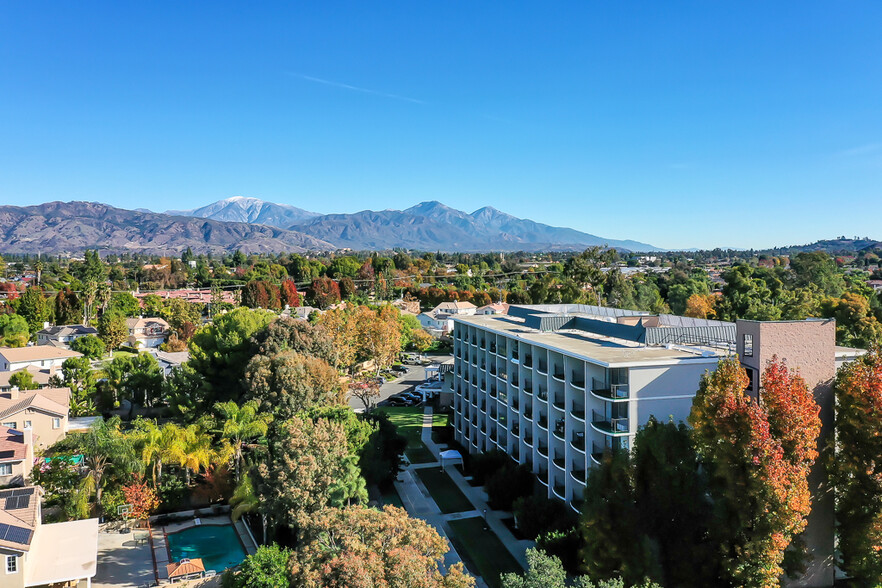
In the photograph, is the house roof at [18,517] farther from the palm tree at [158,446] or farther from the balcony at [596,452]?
the balcony at [596,452]

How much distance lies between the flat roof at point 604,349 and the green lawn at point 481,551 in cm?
900

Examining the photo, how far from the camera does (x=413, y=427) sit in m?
44.6

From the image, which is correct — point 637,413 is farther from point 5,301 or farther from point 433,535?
point 5,301

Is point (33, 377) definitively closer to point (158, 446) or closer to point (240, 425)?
point (158, 446)

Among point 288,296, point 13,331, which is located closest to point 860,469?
point 13,331

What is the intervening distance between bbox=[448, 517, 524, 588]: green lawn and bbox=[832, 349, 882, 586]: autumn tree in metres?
11.7

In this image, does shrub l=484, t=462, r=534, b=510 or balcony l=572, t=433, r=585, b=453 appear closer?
balcony l=572, t=433, r=585, b=453

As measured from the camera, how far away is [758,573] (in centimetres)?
1638

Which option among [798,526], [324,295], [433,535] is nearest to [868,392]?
[798,526]

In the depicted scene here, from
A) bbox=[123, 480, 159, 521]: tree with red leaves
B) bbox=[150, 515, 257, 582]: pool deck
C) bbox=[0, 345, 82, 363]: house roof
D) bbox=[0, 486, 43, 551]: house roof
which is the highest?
bbox=[0, 345, 82, 363]: house roof

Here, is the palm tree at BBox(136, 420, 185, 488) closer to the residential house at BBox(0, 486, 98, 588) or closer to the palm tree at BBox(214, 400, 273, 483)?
the palm tree at BBox(214, 400, 273, 483)

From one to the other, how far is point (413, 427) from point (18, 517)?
26.8 metres

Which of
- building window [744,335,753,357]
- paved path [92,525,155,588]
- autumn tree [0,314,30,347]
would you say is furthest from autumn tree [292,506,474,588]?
autumn tree [0,314,30,347]

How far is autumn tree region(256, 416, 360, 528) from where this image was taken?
22.0 metres
